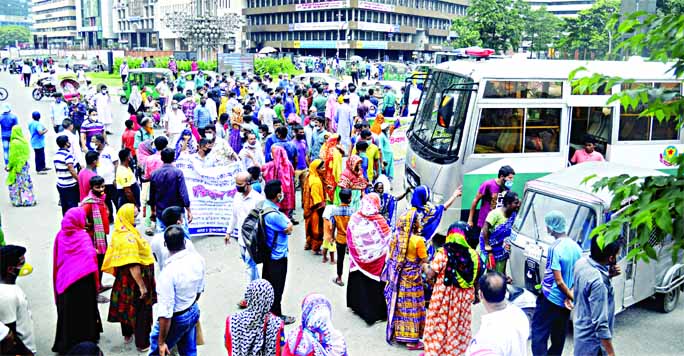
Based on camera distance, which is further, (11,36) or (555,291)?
(11,36)

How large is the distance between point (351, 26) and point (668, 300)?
73292mm

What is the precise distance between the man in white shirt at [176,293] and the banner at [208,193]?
15.5 feet

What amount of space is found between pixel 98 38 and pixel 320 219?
138107 millimetres

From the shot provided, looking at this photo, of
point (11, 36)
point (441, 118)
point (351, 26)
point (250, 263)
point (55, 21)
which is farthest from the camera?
point (55, 21)

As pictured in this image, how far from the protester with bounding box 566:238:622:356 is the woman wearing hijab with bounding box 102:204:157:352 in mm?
3994

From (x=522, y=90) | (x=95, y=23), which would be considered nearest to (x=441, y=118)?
(x=522, y=90)

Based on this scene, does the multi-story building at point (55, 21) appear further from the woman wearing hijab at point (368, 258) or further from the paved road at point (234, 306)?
the woman wearing hijab at point (368, 258)

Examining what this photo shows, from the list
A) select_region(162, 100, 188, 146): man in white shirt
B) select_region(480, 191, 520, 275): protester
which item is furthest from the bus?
select_region(162, 100, 188, 146): man in white shirt

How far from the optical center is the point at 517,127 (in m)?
9.55

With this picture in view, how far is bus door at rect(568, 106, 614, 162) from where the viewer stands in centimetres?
1006

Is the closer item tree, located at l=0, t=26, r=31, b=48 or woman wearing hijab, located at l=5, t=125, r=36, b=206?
woman wearing hijab, located at l=5, t=125, r=36, b=206

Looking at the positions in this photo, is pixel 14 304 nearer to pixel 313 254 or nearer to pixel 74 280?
pixel 74 280

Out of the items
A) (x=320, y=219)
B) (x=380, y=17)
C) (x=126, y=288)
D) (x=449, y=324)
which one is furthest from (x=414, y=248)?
(x=380, y=17)

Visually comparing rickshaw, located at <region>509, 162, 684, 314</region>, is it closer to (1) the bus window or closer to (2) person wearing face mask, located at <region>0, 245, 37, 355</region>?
(1) the bus window
